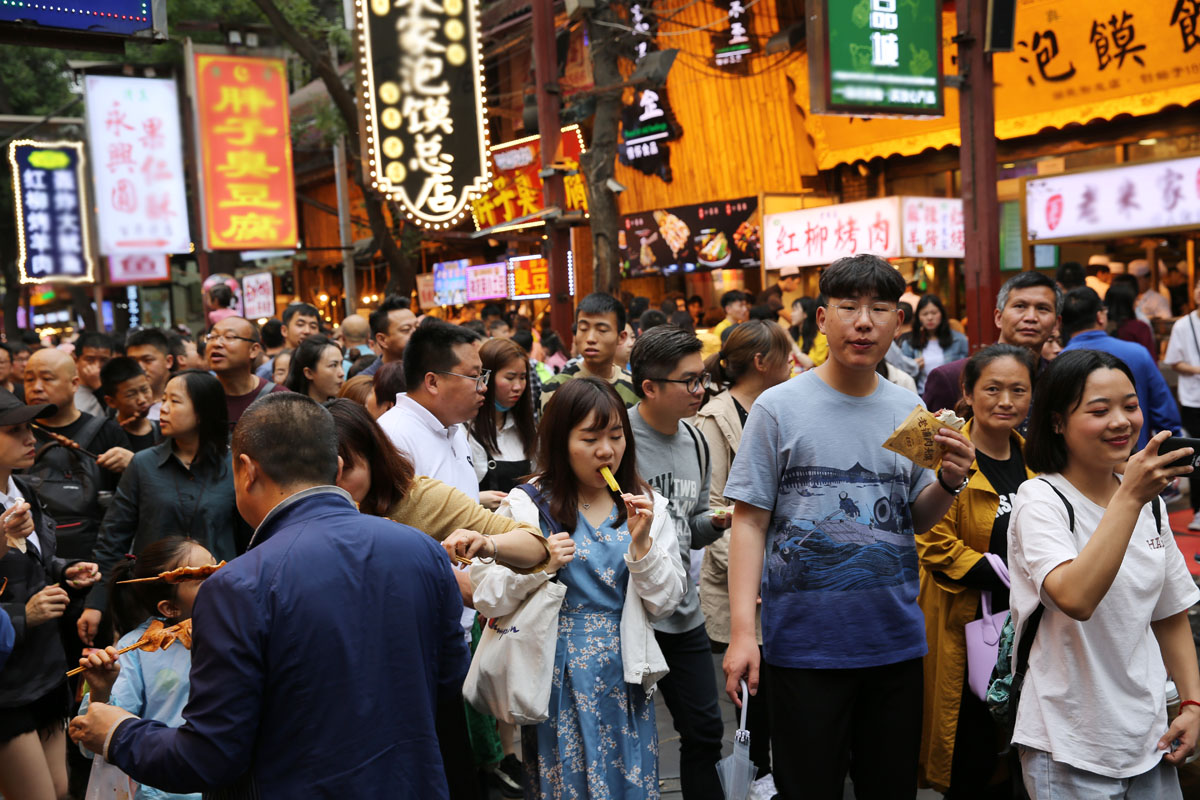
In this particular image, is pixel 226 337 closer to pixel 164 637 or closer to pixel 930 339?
pixel 164 637

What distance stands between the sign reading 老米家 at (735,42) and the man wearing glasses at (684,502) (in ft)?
44.0

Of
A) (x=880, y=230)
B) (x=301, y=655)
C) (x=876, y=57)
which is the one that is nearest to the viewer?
(x=301, y=655)

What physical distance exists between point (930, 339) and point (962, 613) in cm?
697

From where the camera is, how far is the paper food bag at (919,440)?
3.15 meters

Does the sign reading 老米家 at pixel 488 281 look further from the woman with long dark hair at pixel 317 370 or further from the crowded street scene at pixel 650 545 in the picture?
the woman with long dark hair at pixel 317 370

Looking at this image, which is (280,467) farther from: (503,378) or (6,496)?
(503,378)

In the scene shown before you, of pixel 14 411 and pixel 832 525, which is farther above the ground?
pixel 14 411

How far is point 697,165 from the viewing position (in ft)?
62.3

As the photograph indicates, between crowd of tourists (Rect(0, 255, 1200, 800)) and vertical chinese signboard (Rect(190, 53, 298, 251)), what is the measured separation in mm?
11441

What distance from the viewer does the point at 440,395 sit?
4.50m

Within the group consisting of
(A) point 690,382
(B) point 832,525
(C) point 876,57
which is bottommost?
(B) point 832,525

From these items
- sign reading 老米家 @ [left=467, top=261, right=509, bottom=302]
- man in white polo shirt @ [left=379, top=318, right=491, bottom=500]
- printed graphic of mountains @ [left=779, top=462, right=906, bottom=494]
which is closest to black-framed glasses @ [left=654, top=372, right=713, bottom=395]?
man in white polo shirt @ [left=379, top=318, right=491, bottom=500]

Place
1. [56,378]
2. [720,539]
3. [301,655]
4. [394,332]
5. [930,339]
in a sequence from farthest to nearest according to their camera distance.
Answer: [930,339] < [394,332] < [56,378] < [720,539] < [301,655]

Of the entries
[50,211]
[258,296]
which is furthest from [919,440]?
[50,211]
